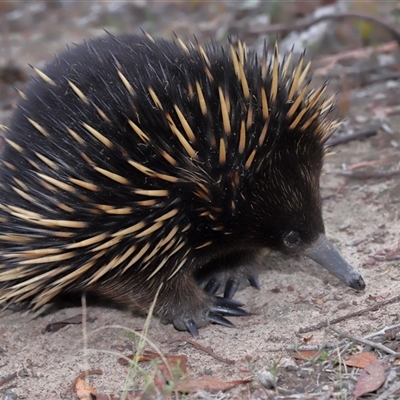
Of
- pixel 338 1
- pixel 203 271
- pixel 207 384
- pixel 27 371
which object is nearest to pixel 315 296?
pixel 203 271

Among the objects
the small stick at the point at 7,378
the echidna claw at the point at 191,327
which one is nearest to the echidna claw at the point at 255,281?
the echidna claw at the point at 191,327

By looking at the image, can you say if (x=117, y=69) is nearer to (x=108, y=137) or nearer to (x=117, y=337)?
(x=108, y=137)

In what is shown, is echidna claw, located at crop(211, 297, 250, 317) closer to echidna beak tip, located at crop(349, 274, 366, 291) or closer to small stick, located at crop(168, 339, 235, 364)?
small stick, located at crop(168, 339, 235, 364)

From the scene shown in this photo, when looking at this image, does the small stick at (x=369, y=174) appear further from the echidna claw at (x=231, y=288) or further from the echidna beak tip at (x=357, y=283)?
the echidna beak tip at (x=357, y=283)

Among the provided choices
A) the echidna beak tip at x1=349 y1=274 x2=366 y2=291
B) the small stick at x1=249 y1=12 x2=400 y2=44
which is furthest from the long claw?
the small stick at x1=249 y1=12 x2=400 y2=44

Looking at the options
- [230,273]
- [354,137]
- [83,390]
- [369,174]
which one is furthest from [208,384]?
[354,137]

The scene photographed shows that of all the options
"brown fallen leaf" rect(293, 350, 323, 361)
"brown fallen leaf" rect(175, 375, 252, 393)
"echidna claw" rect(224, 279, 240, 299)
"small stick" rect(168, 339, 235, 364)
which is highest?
"brown fallen leaf" rect(175, 375, 252, 393)
